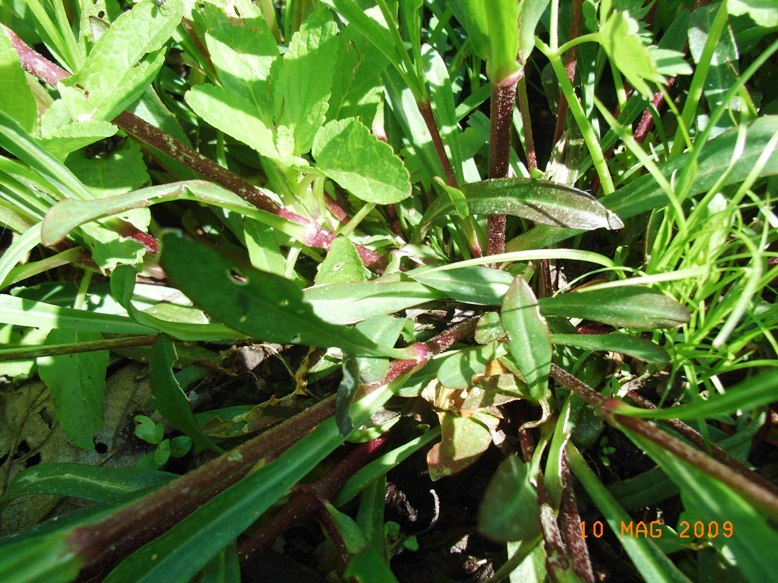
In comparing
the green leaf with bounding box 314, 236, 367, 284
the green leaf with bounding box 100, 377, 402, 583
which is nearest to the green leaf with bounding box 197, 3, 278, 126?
the green leaf with bounding box 314, 236, 367, 284

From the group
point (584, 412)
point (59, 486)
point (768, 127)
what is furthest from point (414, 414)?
point (768, 127)

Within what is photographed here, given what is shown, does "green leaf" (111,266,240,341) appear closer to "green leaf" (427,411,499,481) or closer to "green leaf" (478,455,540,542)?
"green leaf" (427,411,499,481)

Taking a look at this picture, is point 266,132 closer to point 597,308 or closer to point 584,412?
point 597,308

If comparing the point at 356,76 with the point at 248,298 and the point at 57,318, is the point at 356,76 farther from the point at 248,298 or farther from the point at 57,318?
the point at 57,318

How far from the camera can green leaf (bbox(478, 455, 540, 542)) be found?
3.03ft

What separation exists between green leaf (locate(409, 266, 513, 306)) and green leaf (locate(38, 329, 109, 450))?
81 centimetres

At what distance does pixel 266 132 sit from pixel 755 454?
3.71ft

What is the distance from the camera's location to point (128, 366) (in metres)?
1.63

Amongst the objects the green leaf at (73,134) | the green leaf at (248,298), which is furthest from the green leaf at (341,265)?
the green leaf at (73,134)

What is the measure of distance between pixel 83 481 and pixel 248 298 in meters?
0.65

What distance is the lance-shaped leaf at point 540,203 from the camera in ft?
3.59

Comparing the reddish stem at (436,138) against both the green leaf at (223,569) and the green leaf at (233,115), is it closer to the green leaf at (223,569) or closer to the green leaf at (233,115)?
the green leaf at (233,115)

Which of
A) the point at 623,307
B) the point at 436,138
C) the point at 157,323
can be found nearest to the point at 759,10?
the point at 623,307

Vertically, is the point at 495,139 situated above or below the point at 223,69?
below
